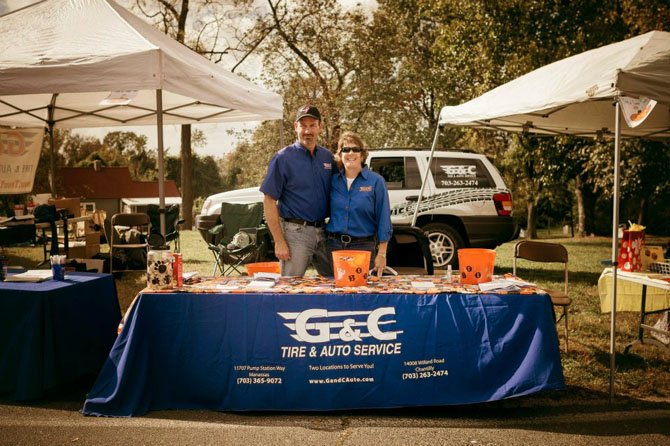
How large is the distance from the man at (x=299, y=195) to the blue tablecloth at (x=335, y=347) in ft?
2.55

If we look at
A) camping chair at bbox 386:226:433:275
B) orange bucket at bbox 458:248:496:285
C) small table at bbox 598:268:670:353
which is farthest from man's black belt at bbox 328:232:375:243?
small table at bbox 598:268:670:353

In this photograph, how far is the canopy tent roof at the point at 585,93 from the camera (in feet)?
13.5

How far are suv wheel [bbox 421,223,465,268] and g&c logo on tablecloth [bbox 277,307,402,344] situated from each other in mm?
5822

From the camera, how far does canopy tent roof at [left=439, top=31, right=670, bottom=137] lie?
412 cm

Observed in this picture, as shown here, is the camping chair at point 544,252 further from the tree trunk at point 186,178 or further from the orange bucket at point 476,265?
the tree trunk at point 186,178

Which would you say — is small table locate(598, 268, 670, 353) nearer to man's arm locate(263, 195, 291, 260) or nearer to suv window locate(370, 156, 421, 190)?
man's arm locate(263, 195, 291, 260)

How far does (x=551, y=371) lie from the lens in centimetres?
371

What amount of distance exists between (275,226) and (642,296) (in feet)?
12.0

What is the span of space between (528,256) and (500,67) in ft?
38.9

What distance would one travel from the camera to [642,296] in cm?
568

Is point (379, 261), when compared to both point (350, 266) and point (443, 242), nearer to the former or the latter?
point (350, 266)

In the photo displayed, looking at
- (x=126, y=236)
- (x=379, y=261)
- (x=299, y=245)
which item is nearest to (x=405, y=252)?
(x=379, y=261)

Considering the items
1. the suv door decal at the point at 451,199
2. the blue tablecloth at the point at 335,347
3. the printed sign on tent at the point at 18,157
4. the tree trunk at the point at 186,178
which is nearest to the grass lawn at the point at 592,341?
→ the blue tablecloth at the point at 335,347

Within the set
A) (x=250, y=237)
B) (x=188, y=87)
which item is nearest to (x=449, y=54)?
(x=250, y=237)
